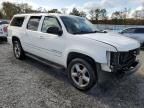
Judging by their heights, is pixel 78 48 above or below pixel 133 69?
above

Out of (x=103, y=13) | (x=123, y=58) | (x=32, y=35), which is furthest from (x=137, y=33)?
(x=103, y=13)

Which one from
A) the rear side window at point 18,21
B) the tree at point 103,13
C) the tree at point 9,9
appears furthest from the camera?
the tree at point 9,9

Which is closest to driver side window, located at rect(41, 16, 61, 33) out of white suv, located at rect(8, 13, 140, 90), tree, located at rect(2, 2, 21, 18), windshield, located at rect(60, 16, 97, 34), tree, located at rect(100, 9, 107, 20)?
white suv, located at rect(8, 13, 140, 90)

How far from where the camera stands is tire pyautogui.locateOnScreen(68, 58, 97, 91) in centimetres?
413

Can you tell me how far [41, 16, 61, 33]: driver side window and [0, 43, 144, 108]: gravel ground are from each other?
1392 mm

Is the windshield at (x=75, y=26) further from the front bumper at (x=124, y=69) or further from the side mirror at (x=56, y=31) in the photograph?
the front bumper at (x=124, y=69)

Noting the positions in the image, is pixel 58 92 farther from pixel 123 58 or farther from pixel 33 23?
pixel 33 23

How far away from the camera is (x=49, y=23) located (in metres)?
5.39

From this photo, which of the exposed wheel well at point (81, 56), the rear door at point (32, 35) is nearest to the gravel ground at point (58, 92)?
the exposed wheel well at point (81, 56)

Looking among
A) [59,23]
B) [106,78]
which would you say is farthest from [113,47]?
[59,23]

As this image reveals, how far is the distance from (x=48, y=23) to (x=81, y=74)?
1970mm

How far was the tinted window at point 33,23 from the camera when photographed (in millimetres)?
5839

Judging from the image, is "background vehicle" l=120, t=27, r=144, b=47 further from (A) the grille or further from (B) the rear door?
(B) the rear door

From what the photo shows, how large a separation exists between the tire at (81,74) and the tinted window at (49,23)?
4.21 ft
